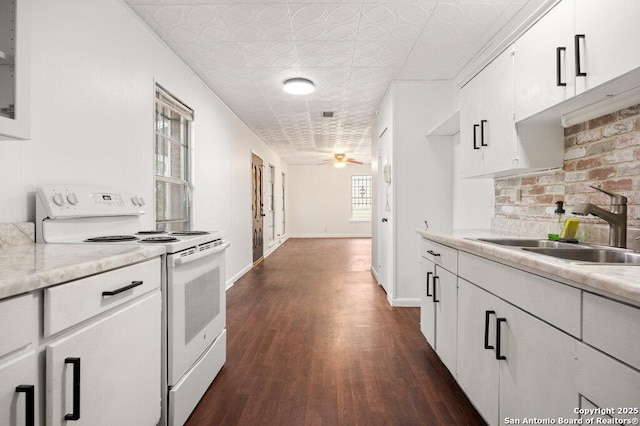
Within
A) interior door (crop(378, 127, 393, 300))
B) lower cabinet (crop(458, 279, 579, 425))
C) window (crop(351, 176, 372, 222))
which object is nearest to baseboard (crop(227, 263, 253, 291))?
interior door (crop(378, 127, 393, 300))

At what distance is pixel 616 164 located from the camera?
5.48 ft

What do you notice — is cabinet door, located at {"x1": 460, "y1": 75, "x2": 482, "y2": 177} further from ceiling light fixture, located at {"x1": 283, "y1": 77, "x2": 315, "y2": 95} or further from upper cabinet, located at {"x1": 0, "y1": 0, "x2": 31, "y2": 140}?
upper cabinet, located at {"x1": 0, "y1": 0, "x2": 31, "y2": 140}

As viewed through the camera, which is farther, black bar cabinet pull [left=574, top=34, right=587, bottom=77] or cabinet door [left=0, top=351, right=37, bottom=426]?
black bar cabinet pull [left=574, top=34, right=587, bottom=77]

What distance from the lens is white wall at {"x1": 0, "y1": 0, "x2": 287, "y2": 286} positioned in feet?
5.44

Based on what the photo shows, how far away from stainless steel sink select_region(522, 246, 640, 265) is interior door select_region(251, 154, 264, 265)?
5.28m

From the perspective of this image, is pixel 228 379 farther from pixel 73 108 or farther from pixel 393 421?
pixel 73 108

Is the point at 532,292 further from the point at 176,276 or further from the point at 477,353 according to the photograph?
the point at 176,276

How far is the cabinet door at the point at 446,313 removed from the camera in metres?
1.96

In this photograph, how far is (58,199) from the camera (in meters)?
1.69

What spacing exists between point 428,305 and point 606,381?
5.25 feet

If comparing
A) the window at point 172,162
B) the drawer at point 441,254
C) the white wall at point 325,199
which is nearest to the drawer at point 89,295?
the drawer at point 441,254

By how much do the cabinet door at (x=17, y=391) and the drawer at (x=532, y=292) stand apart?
57.1 inches

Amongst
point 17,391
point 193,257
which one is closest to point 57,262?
point 17,391

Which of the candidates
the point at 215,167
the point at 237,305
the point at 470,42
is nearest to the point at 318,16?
the point at 470,42
